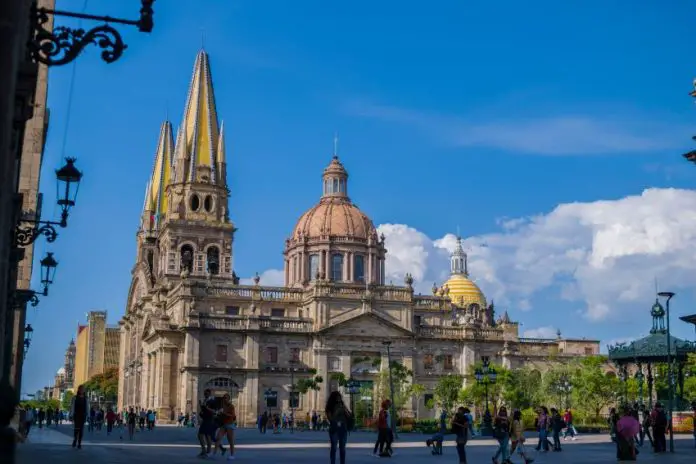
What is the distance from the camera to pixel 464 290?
117750 mm

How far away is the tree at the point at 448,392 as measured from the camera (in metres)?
73.9

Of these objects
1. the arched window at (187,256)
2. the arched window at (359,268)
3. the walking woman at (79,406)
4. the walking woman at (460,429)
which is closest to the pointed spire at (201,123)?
the arched window at (187,256)

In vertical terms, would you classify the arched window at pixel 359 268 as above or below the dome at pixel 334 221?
below

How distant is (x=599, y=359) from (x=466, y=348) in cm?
1350

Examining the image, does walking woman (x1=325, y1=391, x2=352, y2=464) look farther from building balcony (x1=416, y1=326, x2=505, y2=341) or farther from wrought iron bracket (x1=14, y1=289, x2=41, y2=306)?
building balcony (x1=416, y1=326, x2=505, y2=341)

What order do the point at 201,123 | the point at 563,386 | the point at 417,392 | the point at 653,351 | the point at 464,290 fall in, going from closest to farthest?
1. the point at 653,351
2. the point at 563,386
3. the point at 417,392
4. the point at 201,123
5. the point at 464,290

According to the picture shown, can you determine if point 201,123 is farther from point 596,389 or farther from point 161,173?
point 596,389

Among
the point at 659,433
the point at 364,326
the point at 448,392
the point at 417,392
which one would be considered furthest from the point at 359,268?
the point at 659,433

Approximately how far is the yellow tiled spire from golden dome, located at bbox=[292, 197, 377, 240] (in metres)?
22.5

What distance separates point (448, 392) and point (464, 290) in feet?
143

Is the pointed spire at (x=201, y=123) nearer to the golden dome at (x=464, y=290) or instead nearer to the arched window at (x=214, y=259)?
the arched window at (x=214, y=259)

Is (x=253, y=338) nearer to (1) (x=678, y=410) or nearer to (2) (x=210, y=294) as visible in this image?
(2) (x=210, y=294)

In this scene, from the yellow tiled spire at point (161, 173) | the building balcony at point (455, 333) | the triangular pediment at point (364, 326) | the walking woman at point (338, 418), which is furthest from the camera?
the yellow tiled spire at point (161, 173)

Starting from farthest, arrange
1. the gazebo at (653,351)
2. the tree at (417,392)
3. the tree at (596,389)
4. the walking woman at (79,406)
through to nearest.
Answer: the tree at (417,392), the tree at (596,389), the gazebo at (653,351), the walking woman at (79,406)
